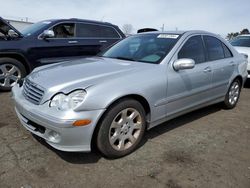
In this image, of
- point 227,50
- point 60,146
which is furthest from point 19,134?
point 227,50

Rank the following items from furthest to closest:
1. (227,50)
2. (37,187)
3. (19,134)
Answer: (227,50), (19,134), (37,187)

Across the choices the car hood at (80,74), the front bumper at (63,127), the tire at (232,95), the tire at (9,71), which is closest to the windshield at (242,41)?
the tire at (232,95)

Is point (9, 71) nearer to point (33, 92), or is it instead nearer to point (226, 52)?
point (33, 92)

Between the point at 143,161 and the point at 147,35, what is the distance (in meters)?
2.17

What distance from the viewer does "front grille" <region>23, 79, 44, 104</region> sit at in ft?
10.2

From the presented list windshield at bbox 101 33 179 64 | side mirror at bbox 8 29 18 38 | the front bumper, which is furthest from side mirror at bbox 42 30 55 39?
the front bumper

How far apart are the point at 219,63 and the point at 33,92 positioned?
3.10m

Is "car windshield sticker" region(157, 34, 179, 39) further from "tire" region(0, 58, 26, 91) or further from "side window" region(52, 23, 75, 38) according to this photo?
"tire" region(0, 58, 26, 91)

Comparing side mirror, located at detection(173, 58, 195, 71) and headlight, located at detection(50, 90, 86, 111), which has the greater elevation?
side mirror, located at detection(173, 58, 195, 71)

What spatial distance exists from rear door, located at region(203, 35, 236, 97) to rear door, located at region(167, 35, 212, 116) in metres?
0.17

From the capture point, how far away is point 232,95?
5.44 meters

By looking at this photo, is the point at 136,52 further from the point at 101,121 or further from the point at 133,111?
the point at 101,121

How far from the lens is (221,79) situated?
4.81m

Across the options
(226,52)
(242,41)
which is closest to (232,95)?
(226,52)
